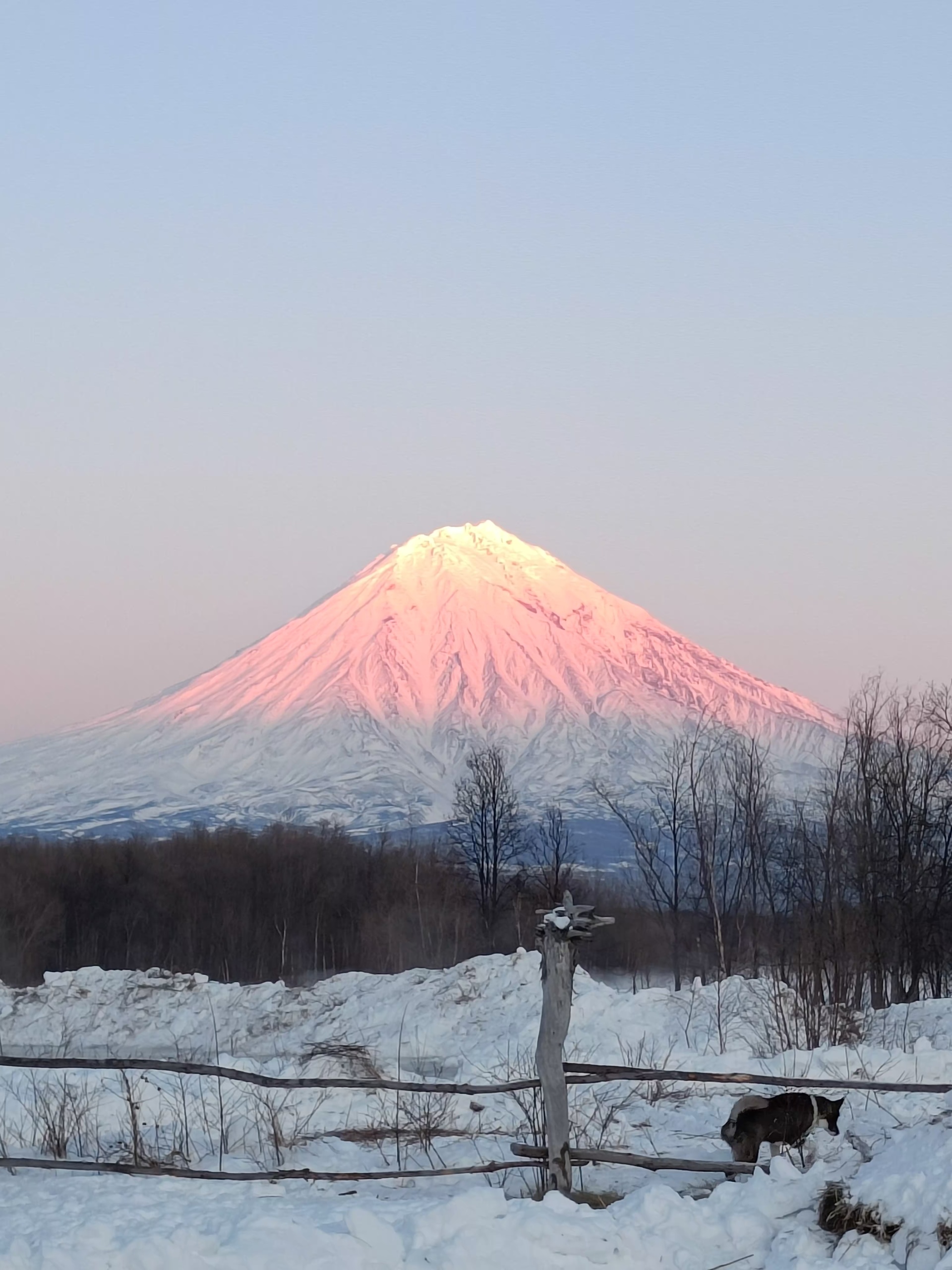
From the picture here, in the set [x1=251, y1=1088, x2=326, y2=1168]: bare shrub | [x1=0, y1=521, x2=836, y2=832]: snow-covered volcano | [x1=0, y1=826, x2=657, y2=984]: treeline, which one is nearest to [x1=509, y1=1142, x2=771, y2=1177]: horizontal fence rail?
[x1=251, y1=1088, x2=326, y2=1168]: bare shrub

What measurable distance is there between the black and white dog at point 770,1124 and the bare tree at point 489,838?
130 ft

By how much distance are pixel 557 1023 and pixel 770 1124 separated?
5.35ft

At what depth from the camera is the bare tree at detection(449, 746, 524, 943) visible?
4847 centimetres

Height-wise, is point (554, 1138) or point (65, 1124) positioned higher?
point (554, 1138)

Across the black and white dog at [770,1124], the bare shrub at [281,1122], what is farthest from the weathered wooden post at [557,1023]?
the bare shrub at [281,1122]

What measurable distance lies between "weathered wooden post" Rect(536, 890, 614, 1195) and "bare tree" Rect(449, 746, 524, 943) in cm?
4038

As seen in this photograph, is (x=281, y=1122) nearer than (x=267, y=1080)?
No

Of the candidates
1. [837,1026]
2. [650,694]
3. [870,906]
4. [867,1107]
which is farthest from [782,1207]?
[650,694]

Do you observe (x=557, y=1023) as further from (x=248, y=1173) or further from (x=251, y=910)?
(x=251, y=910)

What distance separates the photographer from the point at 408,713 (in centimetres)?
12500

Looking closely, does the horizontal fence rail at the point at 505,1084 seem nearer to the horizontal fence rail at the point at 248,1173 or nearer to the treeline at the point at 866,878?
the horizontal fence rail at the point at 248,1173

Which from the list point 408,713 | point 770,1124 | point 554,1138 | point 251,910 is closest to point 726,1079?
point 770,1124

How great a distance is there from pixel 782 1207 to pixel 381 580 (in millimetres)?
137796

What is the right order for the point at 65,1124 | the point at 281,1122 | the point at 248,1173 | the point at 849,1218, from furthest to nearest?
the point at 281,1122 < the point at 65,1124 < the point at 248,1173 < the point at 849,1218
